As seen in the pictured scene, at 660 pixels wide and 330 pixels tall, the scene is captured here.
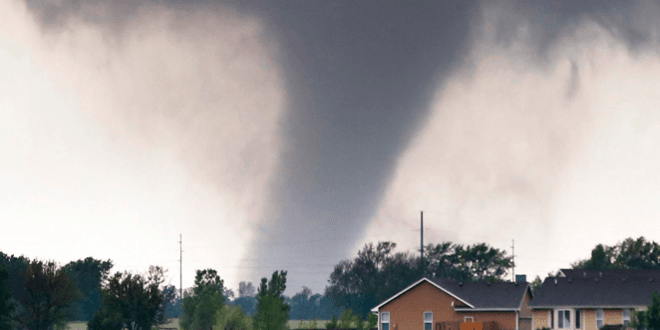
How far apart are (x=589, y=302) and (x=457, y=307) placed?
1208 cm

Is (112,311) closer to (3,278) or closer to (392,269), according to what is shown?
(3,278)

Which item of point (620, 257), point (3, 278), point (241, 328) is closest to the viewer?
point (3, 278)

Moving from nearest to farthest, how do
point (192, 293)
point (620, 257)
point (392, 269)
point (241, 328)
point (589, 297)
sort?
point (589, 297)
point (241, 328)
point (192, 293)
point (620, 257)
point (392, 269)

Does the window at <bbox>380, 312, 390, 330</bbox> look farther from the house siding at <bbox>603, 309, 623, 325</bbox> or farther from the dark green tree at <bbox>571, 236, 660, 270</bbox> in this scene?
the dark green tree at <bbox>571, 236, 660, 270</bbox>

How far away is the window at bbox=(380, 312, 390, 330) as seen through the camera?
8812 cm

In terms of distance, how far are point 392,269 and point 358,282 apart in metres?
9.21

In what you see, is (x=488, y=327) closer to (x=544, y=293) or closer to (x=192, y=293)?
(x=544, y=293)

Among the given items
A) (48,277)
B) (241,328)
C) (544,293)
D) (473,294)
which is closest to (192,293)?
(241,328)

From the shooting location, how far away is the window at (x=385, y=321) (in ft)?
289

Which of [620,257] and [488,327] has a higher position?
[620,257]

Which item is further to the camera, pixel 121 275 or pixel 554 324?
pixel 554 324

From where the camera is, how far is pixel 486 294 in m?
86.4

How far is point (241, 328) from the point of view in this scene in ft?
309

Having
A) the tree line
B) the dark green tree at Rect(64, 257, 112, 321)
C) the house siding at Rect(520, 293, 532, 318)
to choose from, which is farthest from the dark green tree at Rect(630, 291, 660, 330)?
the dark green tree at Rect(64, 257, 112, 321)
